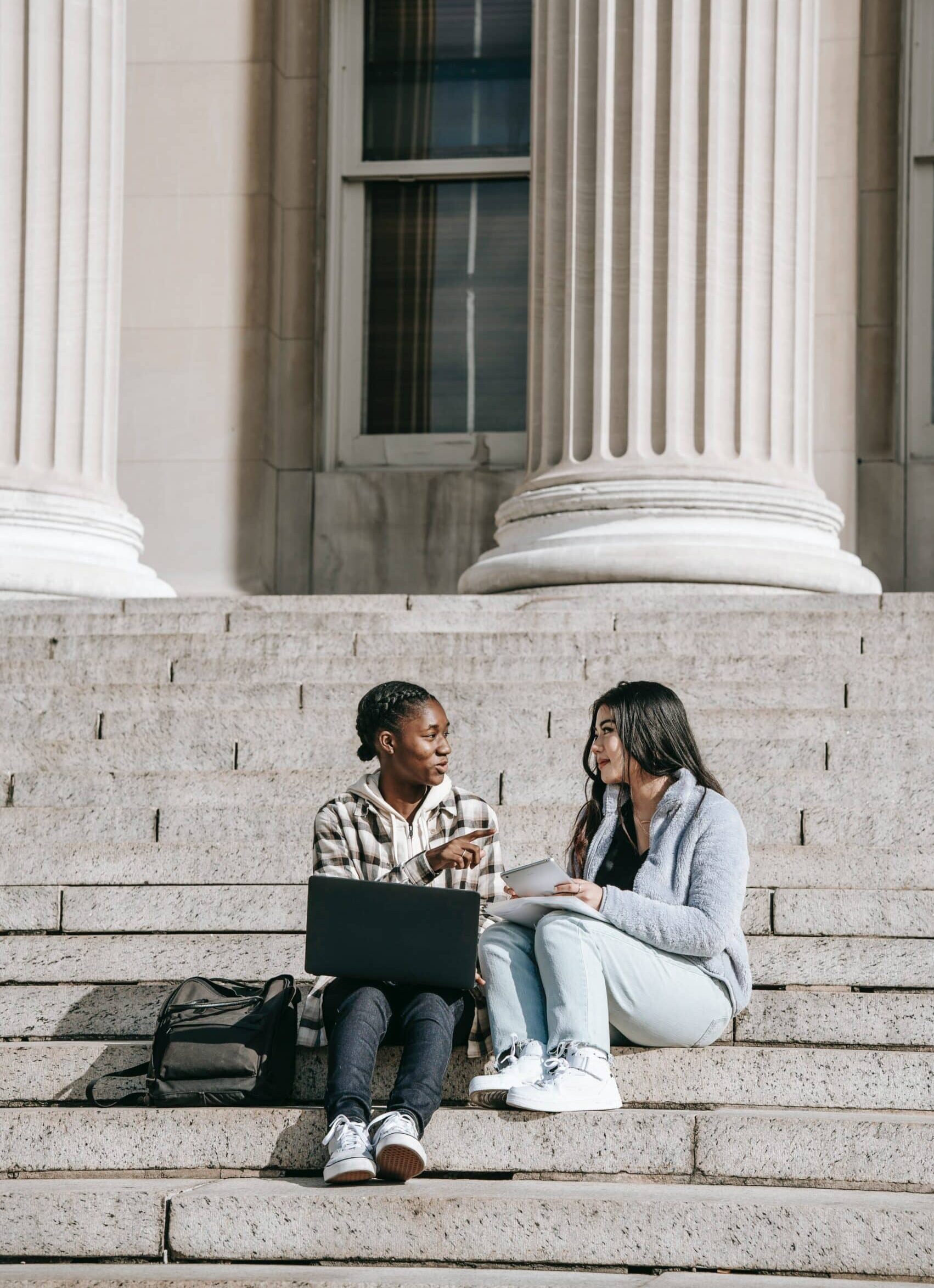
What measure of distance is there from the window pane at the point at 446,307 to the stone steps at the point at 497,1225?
9901mm

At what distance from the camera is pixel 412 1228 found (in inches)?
198

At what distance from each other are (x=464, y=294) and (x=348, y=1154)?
34.0 feet

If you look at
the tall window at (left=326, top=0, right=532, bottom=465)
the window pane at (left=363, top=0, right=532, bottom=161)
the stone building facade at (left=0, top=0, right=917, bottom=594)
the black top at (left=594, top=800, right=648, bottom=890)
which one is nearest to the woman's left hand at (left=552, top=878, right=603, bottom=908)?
the black top at (left=594, top=800, right=648, bottom=890)

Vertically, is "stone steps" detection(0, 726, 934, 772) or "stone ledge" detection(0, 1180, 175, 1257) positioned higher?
"stone steps" detection(0, 726, 934, 772)

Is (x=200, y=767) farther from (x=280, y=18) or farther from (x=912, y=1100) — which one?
(x=280, y=18)

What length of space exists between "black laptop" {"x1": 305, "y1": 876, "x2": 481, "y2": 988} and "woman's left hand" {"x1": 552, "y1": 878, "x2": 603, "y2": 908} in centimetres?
27

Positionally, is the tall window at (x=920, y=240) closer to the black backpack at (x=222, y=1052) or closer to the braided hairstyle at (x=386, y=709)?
the braided hairstyle at (x=386, y=709)

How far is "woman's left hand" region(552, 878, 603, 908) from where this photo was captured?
5875 mm

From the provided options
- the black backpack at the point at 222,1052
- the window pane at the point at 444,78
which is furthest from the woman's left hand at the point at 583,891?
the window pane at the point at 444,78

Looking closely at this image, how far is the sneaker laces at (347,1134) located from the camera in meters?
5.22

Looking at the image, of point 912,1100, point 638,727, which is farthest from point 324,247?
point 912,1100

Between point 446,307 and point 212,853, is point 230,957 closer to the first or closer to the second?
point 212,853

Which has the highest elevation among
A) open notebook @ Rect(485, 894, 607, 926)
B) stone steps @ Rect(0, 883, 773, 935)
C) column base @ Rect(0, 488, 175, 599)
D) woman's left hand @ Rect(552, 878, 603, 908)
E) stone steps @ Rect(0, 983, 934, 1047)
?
column base @ Rect(0, 488, 175, 599)

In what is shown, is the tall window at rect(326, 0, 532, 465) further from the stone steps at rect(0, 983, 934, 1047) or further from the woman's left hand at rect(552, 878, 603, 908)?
the woman's left hand at rect(552, 878, 603, 908)
